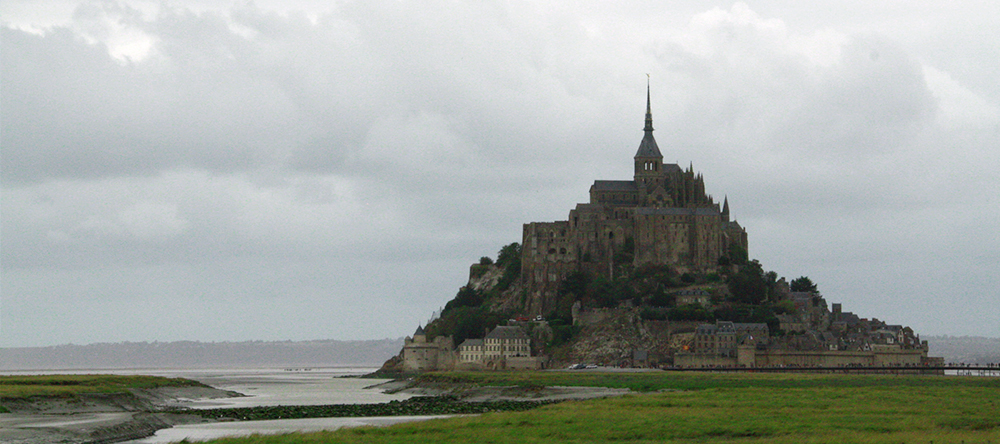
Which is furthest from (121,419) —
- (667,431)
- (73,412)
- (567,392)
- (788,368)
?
(788,368)

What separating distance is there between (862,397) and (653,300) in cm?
8265

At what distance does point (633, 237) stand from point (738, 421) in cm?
10825

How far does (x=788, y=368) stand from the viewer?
13788cm

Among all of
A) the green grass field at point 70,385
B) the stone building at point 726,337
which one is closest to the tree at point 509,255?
the stone building at point 726,337

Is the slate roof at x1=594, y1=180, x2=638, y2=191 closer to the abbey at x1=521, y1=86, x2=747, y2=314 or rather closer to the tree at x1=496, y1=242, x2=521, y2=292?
the abbey at x1=521, y1=86, x2=747, y2=314

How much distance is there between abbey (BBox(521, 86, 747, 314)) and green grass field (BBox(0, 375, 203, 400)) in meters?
61.9

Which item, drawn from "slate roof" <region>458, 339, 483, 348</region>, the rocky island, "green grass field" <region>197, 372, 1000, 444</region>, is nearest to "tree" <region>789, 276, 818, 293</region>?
the rocky island

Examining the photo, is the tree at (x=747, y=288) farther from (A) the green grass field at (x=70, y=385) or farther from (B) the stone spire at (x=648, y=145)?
(A) the green grass field at (x=70, y=385)

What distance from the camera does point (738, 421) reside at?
192ft

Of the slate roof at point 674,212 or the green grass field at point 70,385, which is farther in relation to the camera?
the slate roof at point 674,212

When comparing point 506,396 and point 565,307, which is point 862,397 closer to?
point 506,396

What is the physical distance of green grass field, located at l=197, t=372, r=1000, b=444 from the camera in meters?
52.2

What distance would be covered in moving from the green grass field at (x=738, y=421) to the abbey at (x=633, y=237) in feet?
267

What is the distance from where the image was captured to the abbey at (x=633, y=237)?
6457 inches
